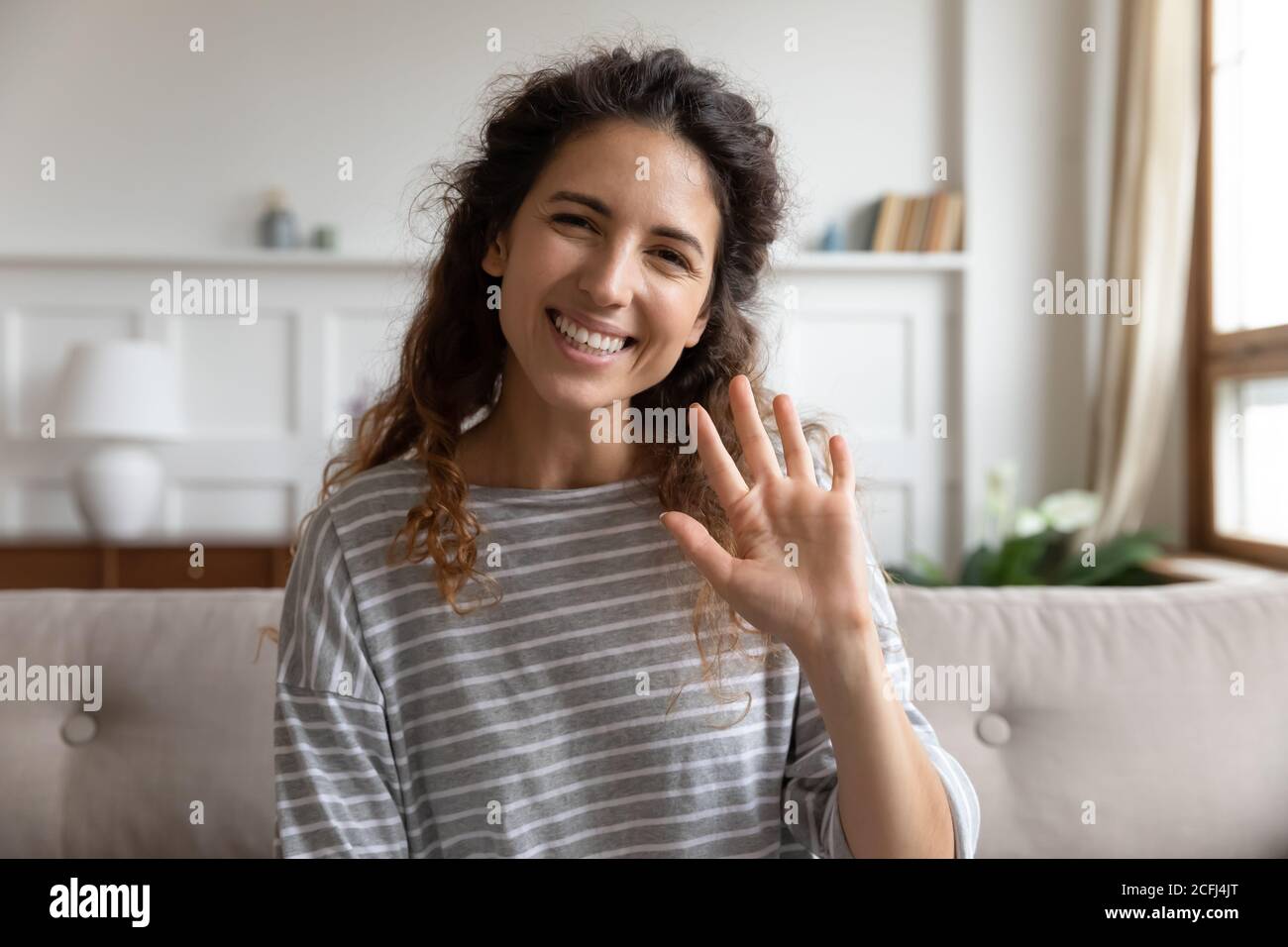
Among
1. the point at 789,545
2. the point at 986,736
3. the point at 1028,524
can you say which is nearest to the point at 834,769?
the point at 789,545

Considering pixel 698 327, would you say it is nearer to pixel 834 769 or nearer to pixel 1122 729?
pixel 834 769

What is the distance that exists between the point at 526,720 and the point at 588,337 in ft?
0.97

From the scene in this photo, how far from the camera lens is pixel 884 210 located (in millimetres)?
2977

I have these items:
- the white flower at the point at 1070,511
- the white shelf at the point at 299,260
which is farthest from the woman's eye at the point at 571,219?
the white flower at the point at 1070,511

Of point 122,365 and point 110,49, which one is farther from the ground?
point 110,49

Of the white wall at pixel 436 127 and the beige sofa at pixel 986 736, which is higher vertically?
→ the white wall at pixel 436 127

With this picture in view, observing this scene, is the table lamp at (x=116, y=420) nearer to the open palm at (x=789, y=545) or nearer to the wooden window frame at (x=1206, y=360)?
the open palm at (x=789, y=545)

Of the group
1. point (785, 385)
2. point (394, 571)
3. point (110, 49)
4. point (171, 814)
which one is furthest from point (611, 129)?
point (110, 49)

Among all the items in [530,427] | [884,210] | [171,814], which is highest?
[884,210]

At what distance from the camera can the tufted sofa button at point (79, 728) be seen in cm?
104

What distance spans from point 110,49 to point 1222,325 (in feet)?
9.59
